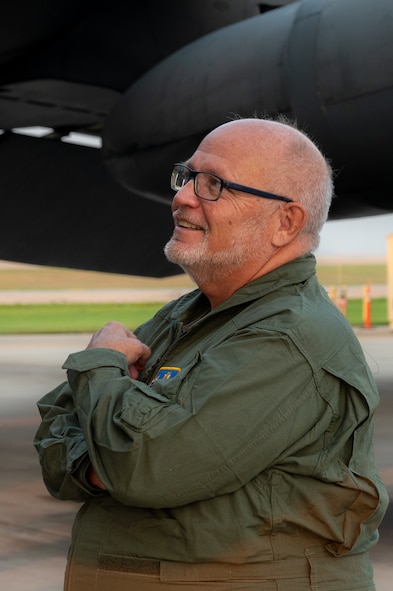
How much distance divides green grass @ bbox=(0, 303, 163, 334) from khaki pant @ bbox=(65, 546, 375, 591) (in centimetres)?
2083

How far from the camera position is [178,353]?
2.27 metres

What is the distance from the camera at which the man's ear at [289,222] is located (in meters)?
2.20

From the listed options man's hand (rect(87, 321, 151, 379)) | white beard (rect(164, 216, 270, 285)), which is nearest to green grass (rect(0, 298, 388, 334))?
man's hand (rect(87, 321, 151, 379))

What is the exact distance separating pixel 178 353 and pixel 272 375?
0.33 m

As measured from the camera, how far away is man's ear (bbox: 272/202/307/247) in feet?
7.22

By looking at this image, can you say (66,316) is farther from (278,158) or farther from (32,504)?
(278,158)

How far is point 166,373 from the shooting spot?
7.22ft

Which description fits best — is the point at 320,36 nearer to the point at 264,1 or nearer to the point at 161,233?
the point at 264,1

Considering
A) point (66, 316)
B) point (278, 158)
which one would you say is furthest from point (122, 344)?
point (66, 316)

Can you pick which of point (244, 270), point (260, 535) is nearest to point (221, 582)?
point (260, 535)

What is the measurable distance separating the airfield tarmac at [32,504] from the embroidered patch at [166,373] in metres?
0.60

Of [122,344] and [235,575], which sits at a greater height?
[122,344]

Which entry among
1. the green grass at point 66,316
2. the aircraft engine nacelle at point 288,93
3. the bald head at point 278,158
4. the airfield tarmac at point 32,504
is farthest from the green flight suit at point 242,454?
the green grass at point 66,316

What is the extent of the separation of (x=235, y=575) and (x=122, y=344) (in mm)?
527
